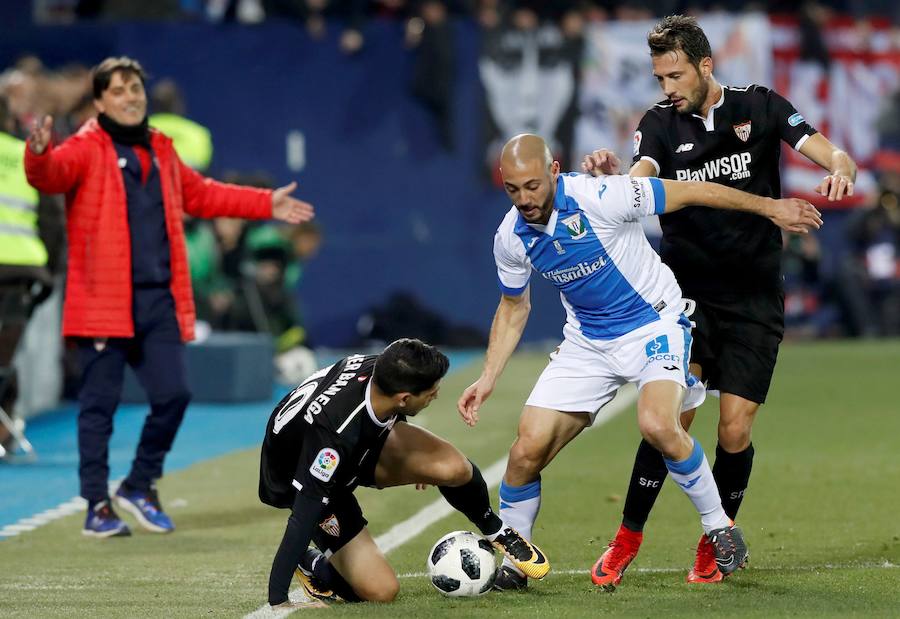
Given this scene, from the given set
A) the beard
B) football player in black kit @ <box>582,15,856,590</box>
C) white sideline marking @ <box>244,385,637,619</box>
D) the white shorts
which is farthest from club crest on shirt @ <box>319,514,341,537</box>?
the beard

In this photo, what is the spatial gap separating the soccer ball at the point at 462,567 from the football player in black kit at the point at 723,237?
2.02 ft

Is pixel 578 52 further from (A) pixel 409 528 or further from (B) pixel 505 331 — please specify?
(B) pixel 505 331

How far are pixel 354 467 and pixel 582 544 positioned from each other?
164 centimetres

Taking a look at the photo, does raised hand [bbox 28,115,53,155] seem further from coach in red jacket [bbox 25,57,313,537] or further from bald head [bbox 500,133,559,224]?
bald head [bbox 500,133,559,224]

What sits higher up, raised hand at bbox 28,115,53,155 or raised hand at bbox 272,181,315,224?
raised hand at bbox 28,115,53,155

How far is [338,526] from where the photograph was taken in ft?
21.5

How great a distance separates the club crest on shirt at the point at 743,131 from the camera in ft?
22.3

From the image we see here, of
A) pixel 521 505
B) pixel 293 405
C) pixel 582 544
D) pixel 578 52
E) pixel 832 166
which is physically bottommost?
pixel 582 544

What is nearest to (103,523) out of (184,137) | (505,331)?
(505,331)

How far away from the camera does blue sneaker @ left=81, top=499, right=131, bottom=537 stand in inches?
317

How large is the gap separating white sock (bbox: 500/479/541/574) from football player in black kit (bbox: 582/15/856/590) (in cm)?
37

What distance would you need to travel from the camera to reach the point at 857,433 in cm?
1131

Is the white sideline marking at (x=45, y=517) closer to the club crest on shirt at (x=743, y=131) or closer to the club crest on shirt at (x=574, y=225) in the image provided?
the club crest on shirt at (x=574, y=225)

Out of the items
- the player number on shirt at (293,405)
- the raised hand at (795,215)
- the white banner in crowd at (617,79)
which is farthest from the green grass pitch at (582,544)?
the white banner in crowd at (617,79)
